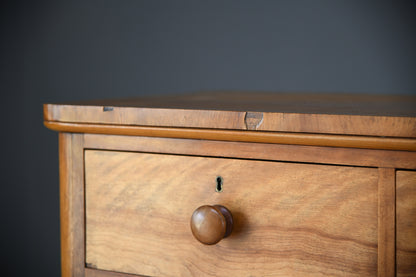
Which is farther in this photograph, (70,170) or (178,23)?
(178,23)

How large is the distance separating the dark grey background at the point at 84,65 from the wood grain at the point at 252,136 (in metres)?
1.13

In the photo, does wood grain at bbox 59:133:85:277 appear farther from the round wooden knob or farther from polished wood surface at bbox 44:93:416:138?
the round wooden knob

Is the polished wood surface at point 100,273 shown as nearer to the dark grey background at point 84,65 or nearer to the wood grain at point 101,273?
the wood grain at point 101,273

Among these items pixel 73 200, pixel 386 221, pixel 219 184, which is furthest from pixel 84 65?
pixel 386 221

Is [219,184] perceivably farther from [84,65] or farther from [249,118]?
[84,65]

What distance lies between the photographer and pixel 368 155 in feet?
1.69

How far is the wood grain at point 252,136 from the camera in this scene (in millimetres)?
495

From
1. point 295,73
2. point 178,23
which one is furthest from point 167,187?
point 178,23

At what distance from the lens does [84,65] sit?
72.9 inches

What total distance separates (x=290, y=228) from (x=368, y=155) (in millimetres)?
109

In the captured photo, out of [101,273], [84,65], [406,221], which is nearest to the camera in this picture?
[406,221]

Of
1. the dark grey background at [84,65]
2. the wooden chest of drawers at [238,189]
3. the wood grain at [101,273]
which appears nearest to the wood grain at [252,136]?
the wooden chest of drawers at [238,189]

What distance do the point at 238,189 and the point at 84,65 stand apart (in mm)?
1397

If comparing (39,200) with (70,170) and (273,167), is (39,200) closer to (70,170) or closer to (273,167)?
(70,170)
